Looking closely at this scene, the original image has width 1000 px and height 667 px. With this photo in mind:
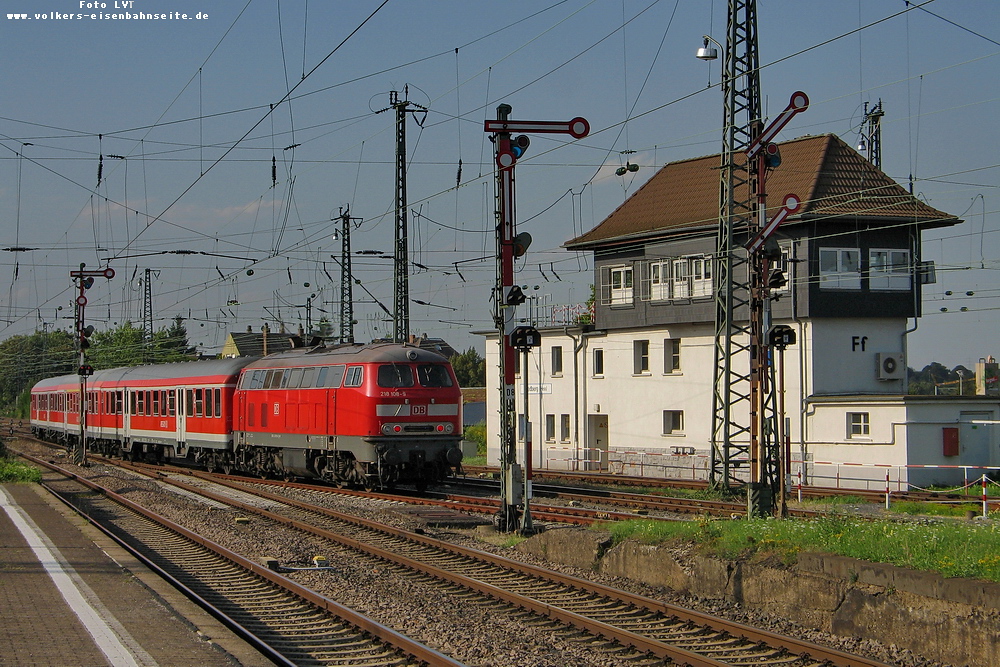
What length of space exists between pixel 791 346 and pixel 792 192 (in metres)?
5.49

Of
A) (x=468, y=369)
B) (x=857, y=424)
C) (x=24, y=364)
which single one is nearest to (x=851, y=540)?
(x=857, y=424)

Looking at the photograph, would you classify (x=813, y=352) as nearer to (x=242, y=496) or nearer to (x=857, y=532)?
(x=242, y=496)

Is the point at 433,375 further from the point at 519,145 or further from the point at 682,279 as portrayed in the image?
the point at 682,279

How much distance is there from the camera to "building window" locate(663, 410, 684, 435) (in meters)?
38.9

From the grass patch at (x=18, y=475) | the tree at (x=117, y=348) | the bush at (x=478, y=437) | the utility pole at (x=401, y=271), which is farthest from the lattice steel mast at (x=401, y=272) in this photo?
the tree at (x=117, y=348)

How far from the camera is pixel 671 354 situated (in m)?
39.6

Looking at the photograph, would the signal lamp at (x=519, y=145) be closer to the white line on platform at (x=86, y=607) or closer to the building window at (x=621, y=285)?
the white line on platform at (x=86, y=607)

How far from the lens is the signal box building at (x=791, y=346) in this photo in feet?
107

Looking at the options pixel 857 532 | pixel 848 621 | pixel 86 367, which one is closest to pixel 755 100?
pixel 857 532

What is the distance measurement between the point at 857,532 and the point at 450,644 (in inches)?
200

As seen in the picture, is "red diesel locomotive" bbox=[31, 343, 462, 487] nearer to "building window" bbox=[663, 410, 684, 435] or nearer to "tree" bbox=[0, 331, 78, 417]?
"building window" bbox=[663, 410, 684, 435]

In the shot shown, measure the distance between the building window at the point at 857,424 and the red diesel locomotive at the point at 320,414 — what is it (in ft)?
45.2

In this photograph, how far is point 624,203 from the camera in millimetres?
43844

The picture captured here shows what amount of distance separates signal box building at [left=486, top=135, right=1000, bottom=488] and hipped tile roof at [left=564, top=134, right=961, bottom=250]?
73 millimetres
